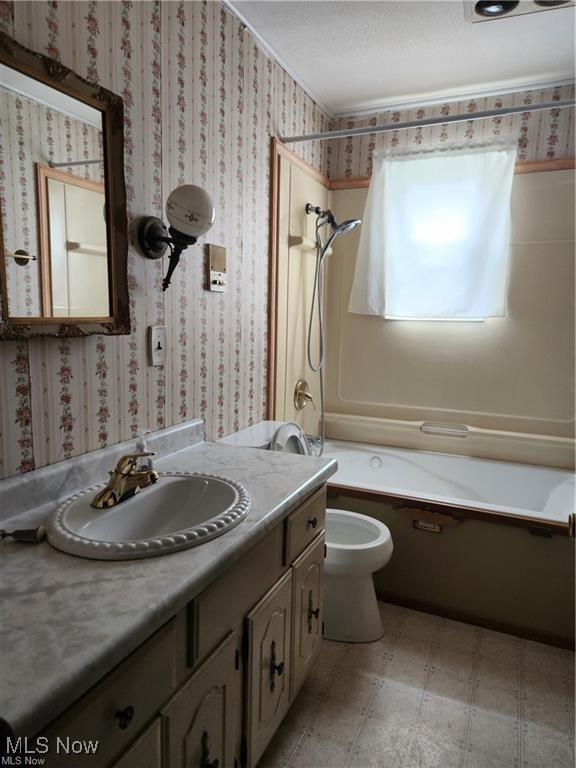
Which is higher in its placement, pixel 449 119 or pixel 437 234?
pixel 449 119

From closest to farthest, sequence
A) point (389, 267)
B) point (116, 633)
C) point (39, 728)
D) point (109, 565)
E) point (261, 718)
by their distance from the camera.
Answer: point (39, 728) → point (116, 633) → point (109, 565) → point (261, 718) → point (389, 267)

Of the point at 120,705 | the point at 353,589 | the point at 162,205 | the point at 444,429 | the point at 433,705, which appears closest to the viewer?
the point at 120,705

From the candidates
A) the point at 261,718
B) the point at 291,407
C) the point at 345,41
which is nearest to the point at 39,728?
the point at 261,718

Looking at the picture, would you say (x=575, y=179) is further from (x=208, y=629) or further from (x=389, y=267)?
(x=208, y=629)

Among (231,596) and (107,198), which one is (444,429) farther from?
(107,198)

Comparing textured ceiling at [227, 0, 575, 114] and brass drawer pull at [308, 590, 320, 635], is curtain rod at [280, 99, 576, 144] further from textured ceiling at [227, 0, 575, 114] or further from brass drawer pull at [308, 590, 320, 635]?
brass drawer pull at [308, 590, 320, 635]

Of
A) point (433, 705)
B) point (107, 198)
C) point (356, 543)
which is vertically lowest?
A: point (433, 705)

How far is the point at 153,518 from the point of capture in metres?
A: 1.29

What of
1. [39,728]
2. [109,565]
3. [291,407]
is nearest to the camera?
[39,728]

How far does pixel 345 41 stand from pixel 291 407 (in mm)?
1694

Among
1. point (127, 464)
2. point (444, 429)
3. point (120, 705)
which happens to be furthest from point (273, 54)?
point (120, 705)

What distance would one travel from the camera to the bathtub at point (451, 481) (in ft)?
7.34

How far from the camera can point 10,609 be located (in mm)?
790

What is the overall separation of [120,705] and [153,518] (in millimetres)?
544
